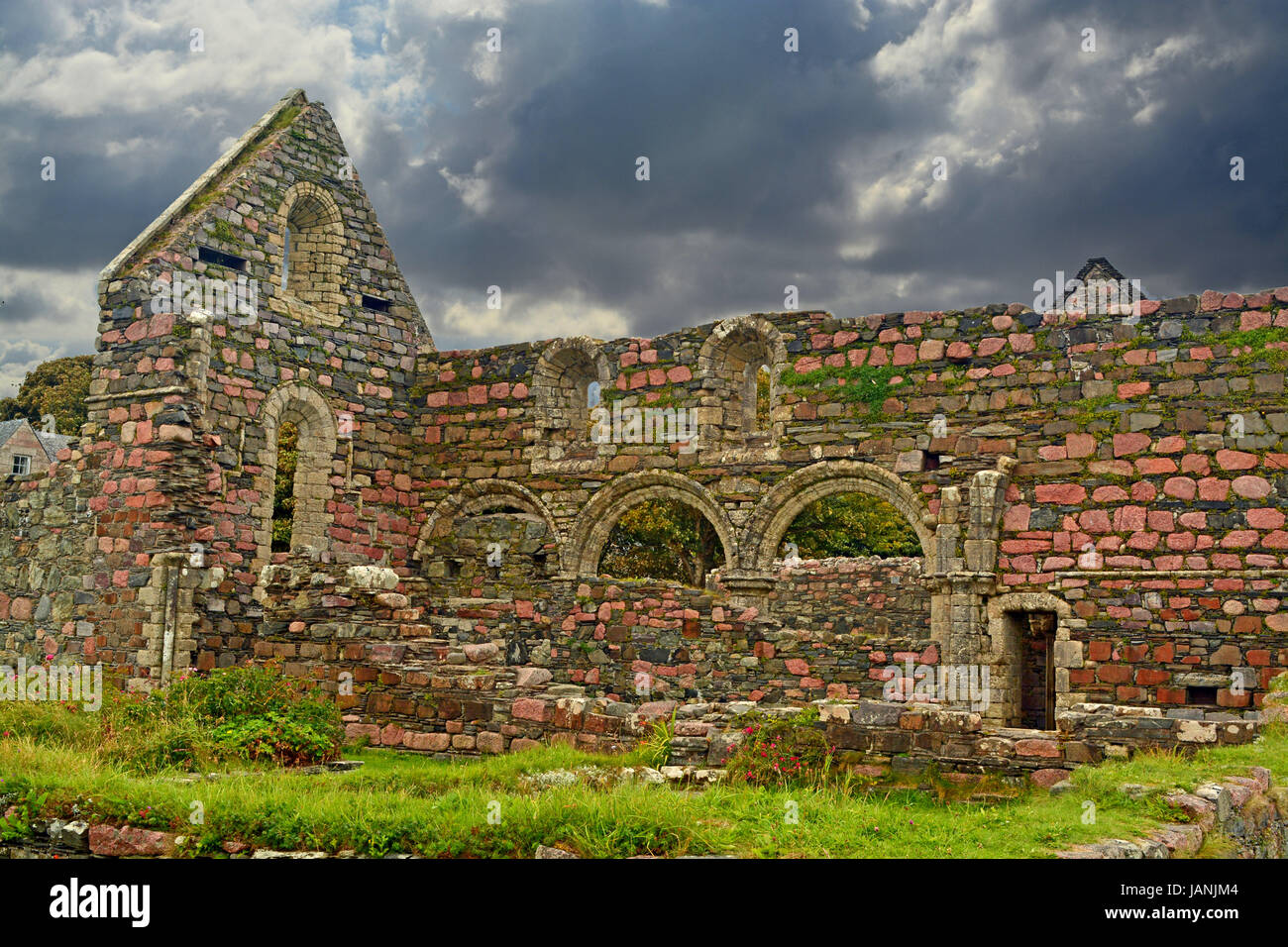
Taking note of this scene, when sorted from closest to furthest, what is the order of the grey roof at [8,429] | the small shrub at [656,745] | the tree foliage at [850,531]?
1. the small shrub at [656,745]
2. the tree foliage at [850,531]
3. the grey roof at [8,429]

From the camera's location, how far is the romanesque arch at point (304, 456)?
19.4 meters

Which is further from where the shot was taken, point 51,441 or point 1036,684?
point 51,441

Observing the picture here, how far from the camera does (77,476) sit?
18578 millimetres

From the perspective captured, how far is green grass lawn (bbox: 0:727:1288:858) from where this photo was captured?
7035 millimetres

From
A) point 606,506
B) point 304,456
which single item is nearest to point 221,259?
point 304,456

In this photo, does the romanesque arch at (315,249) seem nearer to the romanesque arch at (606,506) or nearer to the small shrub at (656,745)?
the romanesque arch at (606,506)

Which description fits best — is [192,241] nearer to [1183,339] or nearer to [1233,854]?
[1183,339]

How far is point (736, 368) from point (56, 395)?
3232 cm

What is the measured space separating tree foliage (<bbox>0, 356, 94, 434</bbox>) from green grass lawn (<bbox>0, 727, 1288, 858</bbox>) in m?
36.9

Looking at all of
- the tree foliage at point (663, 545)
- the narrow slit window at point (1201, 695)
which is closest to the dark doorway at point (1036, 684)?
the narrow slit window at point (1201, 695)

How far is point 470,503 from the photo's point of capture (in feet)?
73.0

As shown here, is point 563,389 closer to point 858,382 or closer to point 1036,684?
point 858,382

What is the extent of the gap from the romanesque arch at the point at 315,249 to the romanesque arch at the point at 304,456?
175 centimetres
